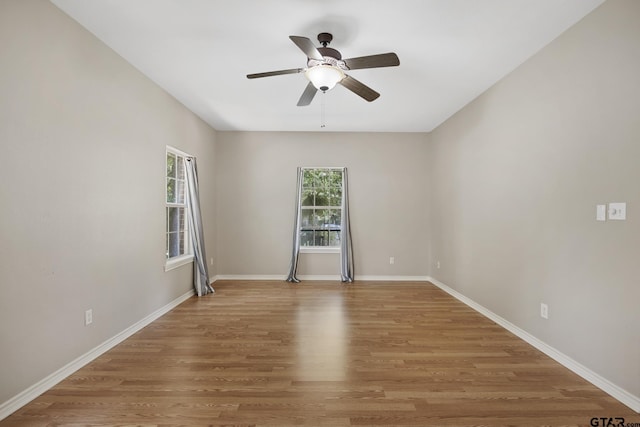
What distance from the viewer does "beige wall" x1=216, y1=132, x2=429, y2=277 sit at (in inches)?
216

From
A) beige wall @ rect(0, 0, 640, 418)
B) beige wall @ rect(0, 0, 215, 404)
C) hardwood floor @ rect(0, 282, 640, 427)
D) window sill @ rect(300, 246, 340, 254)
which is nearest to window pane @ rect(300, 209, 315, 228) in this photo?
window sill @ rect(300, 246, 340, 254)

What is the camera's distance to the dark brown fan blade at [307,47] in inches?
80.2

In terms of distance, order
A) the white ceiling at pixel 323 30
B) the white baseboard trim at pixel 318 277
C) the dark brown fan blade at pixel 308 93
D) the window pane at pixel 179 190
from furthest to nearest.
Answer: the white baseboard trim at pixel 318 277 → the window pane at pixel 179 190 → the dark brown fan blade at pixel 308 93 → the white ceiling at pixel 323 30

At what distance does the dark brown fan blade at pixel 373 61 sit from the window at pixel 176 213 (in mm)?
2631

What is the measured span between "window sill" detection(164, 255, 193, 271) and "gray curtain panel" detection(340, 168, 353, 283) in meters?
2.46

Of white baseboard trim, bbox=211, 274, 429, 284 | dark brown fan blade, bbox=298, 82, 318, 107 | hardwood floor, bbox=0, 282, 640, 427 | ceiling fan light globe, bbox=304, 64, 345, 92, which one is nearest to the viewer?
hardwood floor, bbox=0, 282, 640, 427

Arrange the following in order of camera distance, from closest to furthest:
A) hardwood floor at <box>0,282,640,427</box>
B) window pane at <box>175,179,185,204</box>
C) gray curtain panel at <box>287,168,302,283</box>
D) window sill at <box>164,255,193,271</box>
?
1. hardwood floor at <box>0,282,640,427</box>
2. window sill at <box>164,255,193,271</box>
3. window pane at <box>175,179,185,204</box>
4. gray curtain panel at <box>287,168,302,283</box>

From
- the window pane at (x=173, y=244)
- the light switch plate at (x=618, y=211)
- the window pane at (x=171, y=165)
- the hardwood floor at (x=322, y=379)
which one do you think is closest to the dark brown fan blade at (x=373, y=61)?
the light switch plate at (x=618, y=211)

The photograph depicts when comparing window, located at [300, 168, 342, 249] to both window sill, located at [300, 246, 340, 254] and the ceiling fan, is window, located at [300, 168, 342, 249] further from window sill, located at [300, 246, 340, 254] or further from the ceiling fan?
the ceiling fan

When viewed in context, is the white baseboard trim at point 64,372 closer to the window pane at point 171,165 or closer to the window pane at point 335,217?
the window pane at point 171,165

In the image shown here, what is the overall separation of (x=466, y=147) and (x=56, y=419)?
4698mm

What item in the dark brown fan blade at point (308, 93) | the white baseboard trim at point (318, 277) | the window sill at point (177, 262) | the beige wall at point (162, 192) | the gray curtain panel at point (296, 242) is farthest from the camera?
the white baseboard trim at point (318, 277)

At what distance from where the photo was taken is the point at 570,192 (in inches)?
94.1

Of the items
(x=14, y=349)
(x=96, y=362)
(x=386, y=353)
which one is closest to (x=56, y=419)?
(x=14, y=349)
